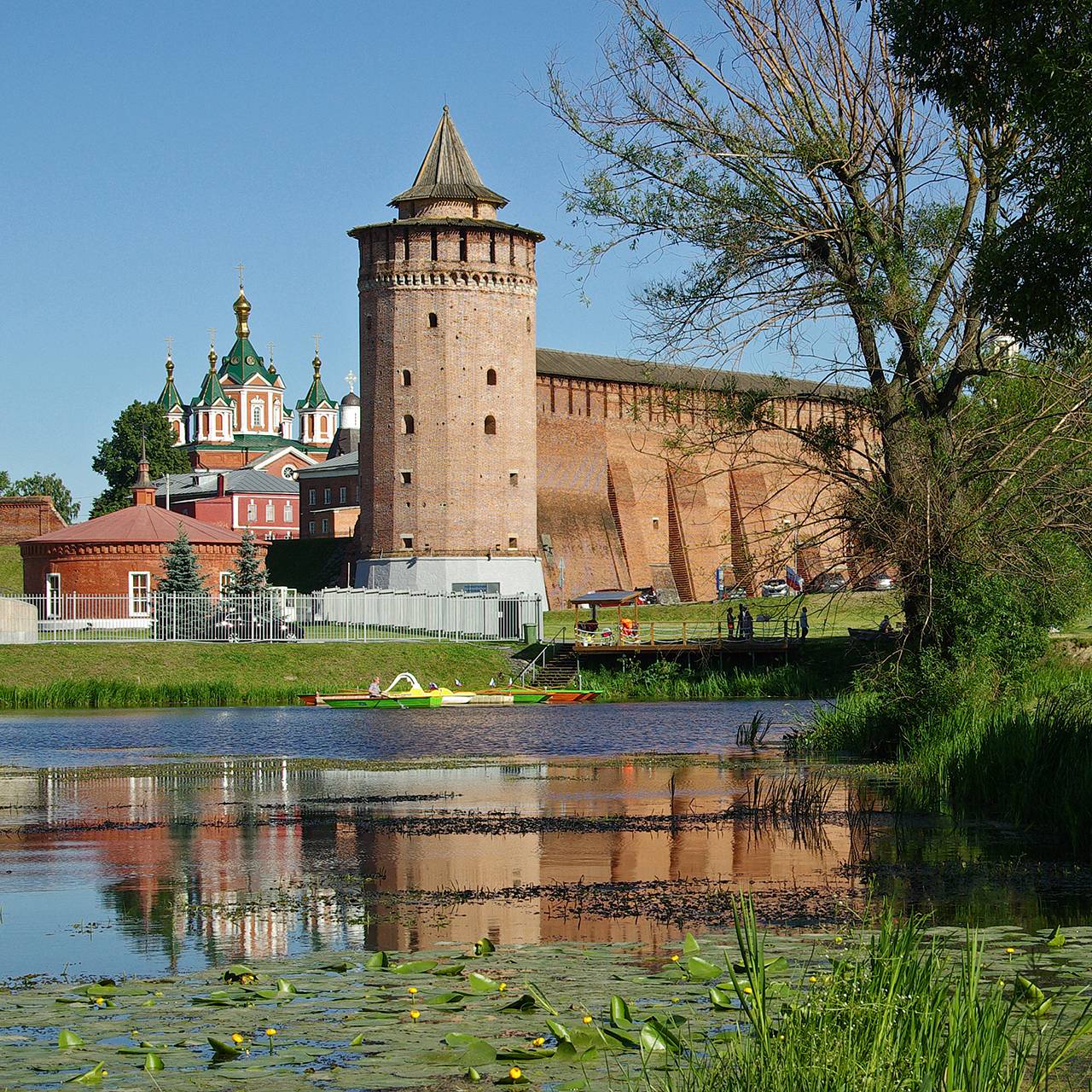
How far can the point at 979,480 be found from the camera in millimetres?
14859

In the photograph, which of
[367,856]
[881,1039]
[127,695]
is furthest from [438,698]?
[881,1039]

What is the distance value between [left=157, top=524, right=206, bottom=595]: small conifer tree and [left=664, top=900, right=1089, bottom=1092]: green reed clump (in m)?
37.6

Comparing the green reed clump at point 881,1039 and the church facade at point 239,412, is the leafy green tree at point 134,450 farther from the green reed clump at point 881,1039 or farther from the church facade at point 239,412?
the green reed clump at point 881,1039

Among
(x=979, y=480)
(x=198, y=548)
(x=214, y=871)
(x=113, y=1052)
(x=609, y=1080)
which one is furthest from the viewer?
(x=198, y=548)

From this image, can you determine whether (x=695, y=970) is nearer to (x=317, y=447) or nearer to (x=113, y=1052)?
(x=113, y=1052)

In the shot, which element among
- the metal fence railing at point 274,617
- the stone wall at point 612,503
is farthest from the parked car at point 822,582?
the stone wall at point 612,503

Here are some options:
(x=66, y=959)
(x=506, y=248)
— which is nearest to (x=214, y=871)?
Answer: (x=66, y=959)

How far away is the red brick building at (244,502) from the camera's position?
8744 centimetres

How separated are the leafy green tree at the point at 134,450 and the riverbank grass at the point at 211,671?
176ft

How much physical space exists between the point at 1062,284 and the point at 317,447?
109 m

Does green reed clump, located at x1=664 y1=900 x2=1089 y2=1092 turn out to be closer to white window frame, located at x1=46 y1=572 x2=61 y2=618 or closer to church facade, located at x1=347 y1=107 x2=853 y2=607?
white window frame, located at x1=46 y1=572 x2=61 y2=618

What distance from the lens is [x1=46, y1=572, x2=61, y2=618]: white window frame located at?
40.8 m

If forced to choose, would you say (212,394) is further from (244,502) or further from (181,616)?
(181,616)

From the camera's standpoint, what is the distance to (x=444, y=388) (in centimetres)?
4772
